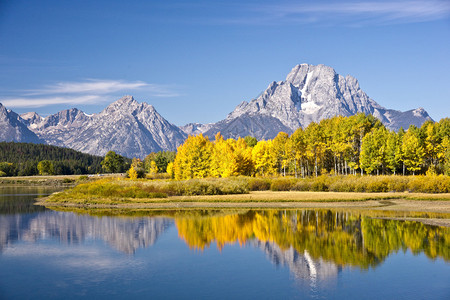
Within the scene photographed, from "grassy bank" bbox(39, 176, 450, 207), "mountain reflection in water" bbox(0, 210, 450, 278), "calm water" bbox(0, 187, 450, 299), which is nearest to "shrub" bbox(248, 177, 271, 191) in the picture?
"grassy bank" bbox(39, 176, 450, 207)

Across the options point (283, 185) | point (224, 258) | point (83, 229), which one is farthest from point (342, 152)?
point (224, 258)

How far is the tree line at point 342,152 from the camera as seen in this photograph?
3743 inches

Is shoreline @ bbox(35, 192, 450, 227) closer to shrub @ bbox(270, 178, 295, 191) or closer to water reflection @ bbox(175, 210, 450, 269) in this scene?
water reflection @ bbox(175, 210, 450, 269)

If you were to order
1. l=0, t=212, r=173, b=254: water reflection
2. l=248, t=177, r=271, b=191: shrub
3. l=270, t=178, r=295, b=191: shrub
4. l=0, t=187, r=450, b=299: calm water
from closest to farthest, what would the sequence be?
l=0, t=187, r=450, b=299: calm water < l=0, t=212, r=173, b=254: water reflection < l=270, t=178, r=295, b=191: shrub < l=248, t=177, r=271, b=191: shrub

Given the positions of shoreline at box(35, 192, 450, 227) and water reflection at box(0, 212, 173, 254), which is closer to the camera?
water reflection at box(0, 212, 173, 254)

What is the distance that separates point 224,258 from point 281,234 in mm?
9691

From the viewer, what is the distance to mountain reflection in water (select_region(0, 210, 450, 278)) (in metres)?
31.4

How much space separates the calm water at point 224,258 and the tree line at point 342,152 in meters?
49.7

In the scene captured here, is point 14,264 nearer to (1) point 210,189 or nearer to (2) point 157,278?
(2) point 157,278

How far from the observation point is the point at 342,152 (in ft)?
355

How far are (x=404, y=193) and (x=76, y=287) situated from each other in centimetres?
5981

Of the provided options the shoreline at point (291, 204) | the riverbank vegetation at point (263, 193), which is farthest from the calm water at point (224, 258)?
the riverbank vegetation at point (263, 193)

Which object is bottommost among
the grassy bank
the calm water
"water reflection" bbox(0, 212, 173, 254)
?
the calm water

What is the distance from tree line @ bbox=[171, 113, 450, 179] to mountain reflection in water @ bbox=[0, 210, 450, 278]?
154 ft
